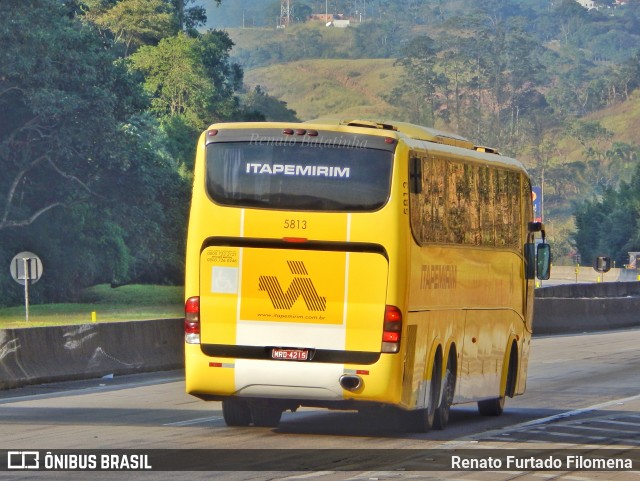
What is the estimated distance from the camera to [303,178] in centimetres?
1589

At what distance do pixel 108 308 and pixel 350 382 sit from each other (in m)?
65.7

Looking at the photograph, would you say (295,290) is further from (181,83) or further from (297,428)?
(181,83)

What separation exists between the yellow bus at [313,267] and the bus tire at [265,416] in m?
0.36

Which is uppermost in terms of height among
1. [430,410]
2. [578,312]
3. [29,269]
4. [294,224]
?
[294,224]

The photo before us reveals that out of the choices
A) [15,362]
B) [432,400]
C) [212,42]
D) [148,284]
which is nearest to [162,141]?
[148,284]

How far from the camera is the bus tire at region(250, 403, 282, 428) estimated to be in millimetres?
17125

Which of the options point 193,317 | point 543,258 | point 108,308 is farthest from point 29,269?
point 108,308

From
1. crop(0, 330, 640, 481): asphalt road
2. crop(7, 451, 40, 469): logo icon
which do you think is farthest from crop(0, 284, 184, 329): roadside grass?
crop(7, 451, 40, 469): logo icon

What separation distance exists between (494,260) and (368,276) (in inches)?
159

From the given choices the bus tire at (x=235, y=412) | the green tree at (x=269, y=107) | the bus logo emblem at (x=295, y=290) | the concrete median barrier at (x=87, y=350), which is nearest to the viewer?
the bus logo emblem at (x=295, y=290)

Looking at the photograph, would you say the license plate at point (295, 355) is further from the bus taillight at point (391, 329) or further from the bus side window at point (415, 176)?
the bus side window at point (415, 176)

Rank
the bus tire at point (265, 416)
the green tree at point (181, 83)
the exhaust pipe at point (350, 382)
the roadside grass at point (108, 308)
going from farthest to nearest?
the green tree at point (181, 83), the roadside grass at point (108, 308), the bus tire at point (265, 416), the exhaust pipe at point (350, 382)

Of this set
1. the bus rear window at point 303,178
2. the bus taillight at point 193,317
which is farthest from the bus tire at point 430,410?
the bus taillight at point 193,317

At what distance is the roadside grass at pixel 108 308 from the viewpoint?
6712 cm
